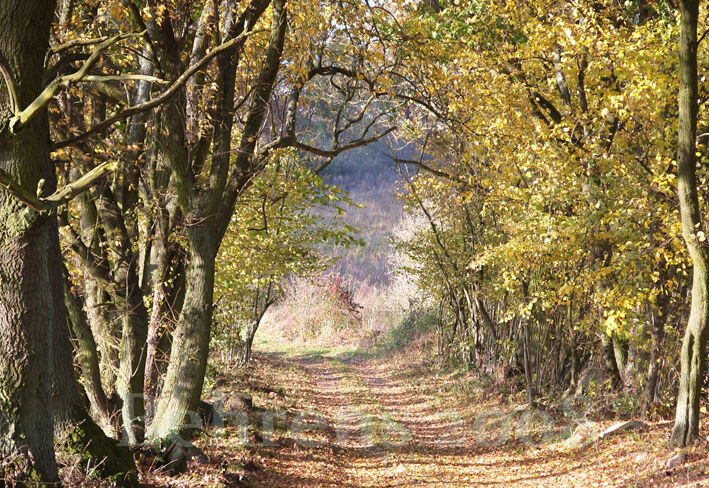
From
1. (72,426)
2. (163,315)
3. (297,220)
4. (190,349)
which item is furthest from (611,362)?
(72,426)

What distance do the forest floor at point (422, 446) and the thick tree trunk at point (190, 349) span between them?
679 millimetres

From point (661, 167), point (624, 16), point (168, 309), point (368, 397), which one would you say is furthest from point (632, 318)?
point (368, 397)

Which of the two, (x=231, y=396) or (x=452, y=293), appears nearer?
(x=231, y=396)

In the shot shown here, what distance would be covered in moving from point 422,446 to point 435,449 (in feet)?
0.84

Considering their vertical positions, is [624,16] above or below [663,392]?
above

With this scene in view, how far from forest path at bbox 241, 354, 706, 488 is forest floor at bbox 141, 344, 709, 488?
20 mm

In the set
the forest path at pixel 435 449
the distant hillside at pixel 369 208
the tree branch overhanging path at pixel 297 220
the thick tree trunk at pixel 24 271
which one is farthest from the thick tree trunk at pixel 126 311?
the distant hillside at pixel 369 208

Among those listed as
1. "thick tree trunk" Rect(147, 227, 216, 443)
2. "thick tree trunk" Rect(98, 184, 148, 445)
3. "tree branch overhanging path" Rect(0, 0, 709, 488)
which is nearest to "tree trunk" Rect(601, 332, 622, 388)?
"tree branch overhanging path" Rect(0, 0, 709, 488)

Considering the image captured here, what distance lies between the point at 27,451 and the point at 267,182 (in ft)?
23.5

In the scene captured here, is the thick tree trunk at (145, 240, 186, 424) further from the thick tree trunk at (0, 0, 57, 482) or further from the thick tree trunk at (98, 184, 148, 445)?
the thick tree trunk at (0, 0, 57, 482)

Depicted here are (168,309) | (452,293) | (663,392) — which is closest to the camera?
(168,309)

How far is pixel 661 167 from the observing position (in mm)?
7734

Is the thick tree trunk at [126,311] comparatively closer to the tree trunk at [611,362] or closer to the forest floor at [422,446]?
the forest floor at [422,446]

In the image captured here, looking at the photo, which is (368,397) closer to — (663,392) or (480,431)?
(480,431)
